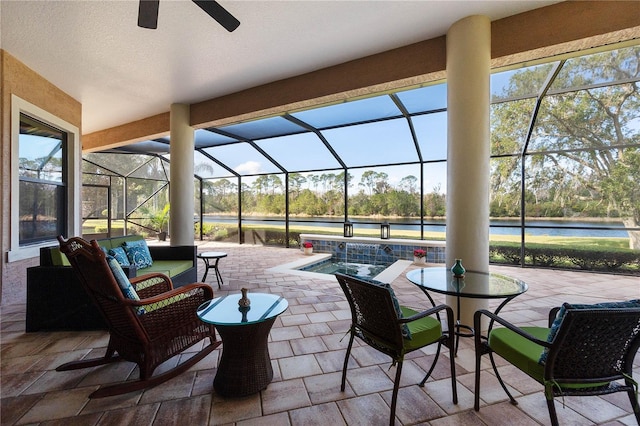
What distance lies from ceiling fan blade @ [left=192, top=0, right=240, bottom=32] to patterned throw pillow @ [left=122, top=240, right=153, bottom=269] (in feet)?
10.2

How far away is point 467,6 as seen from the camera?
2.58 meters

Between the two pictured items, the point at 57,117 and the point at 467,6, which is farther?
the point at 57,117

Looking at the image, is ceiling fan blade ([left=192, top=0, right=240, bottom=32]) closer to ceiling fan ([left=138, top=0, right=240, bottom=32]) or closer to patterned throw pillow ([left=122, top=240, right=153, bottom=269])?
ceiling fan ([left=138, top=0, right=240, bottom=32])

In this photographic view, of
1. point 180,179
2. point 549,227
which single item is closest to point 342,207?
point 180,179

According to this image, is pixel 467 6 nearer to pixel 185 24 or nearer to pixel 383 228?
pixel 185 24

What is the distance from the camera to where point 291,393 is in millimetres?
1815

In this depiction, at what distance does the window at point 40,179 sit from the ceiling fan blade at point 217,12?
12.1 feet

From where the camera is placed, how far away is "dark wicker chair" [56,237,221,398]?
5.79 feet

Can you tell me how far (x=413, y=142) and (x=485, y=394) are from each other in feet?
17.1

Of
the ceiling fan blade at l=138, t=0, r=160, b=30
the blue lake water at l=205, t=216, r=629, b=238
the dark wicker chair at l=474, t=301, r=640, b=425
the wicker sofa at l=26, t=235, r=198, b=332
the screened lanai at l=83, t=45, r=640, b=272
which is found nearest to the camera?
the dark wicker chair at l=474, t=301, r=640, b=425

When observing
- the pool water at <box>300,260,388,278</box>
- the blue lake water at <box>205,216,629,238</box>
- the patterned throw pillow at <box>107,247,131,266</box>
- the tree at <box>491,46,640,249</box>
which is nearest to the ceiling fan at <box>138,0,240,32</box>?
the patterned throw pillow at <box>107,247,131,266</box>

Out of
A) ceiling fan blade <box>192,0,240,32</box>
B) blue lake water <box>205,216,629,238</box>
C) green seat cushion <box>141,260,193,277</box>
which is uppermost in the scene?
ceiling fan blade <box>192,0,240,32</box>

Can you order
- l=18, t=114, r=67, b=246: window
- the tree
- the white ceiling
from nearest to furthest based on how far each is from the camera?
the white ceiling
l=18, t=114, r=67, b=246: window
the tree

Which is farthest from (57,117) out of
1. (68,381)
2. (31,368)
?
(68,381)
